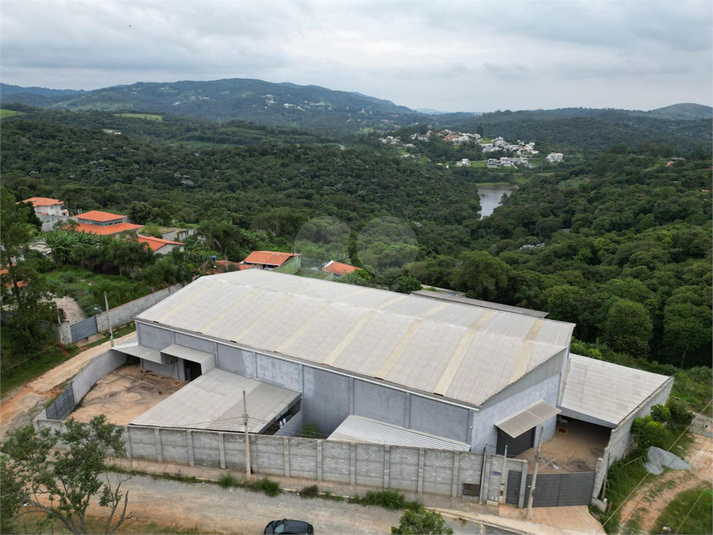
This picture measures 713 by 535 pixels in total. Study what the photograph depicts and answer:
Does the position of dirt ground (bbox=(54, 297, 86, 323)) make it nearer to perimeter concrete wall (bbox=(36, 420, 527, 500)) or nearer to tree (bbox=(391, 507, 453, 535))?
perimeter concrete wall (bbox=(36, 420, 527, 500))

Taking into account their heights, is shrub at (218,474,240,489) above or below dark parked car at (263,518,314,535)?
below

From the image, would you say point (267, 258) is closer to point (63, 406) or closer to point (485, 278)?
point (485, 278)

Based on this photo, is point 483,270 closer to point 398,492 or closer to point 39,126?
point 398,492

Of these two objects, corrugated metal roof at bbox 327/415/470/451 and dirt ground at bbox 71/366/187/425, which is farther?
dirt ground at bbox 71/366/187/425

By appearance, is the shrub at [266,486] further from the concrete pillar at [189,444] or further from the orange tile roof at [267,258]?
the orange tile roof at [267,258]

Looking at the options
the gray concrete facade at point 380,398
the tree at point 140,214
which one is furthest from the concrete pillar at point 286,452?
the tree at point 140,214

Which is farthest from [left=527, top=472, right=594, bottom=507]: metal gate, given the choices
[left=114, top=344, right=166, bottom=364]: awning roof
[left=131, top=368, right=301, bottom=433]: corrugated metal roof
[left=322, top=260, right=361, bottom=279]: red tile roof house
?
[left=322, top=260, right=361, bottom=279]: red tile roof house
